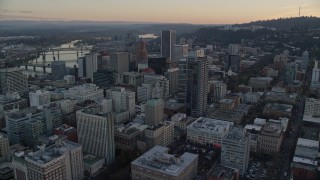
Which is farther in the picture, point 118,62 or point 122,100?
point 118,62

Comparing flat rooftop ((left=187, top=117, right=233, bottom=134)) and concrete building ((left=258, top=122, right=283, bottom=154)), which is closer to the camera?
concrete building ((left=258, top=122, right=283, bottom=154))

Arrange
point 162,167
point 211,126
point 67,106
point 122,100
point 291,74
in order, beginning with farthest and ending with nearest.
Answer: point 291,74, point 122,100, point 67,106, point 211,126, point 162,167

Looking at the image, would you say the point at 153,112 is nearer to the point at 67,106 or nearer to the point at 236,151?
the point at 236,151

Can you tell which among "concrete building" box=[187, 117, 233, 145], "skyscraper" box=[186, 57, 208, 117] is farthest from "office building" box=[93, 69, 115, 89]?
"concrete building" box=[187, 117, 233, 145]

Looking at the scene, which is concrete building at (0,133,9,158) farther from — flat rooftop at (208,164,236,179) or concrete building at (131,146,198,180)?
flat rooftop at (208,164,236,179)

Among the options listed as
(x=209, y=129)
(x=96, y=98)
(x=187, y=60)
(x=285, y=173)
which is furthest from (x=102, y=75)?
(x=285, y=173)

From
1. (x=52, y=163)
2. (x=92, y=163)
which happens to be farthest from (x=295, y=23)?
(x=52, y=163)

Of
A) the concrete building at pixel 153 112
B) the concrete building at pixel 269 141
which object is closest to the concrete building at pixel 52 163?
the concrete building at pixel 153 112
